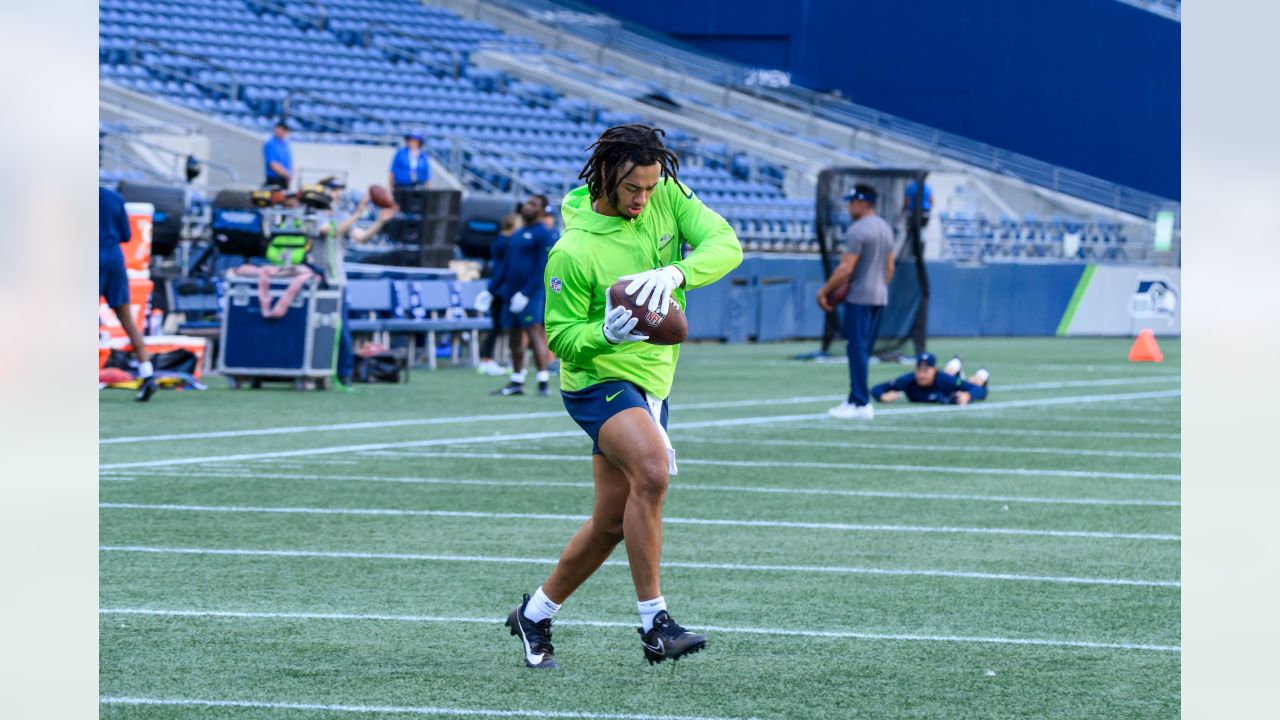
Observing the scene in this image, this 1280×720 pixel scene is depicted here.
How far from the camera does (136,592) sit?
24.5ft

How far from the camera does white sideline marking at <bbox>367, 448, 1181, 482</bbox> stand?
40.0 ft

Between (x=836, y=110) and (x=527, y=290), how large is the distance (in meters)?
28.3

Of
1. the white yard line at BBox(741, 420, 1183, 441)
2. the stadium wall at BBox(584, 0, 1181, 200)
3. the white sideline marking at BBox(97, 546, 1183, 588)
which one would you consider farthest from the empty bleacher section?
the white sideline marking at BBox(97, 546, 1183, 588)

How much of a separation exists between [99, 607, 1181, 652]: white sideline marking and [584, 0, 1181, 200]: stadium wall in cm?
3734

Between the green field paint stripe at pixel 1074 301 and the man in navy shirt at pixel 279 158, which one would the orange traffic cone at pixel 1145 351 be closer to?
the green field paint stripe at pixel 1074 301

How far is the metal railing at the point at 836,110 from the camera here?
142ft

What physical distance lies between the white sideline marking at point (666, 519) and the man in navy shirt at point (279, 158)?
14.5 metres

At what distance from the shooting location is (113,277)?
15.5 metres

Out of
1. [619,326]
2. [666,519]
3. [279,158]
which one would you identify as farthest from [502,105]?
Answer: [619,326]

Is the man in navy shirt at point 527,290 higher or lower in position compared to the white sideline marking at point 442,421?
higher

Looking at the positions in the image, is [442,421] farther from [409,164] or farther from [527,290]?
[409,164]

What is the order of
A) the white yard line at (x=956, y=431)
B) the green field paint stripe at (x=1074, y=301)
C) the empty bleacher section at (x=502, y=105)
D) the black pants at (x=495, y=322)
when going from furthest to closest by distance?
the green field paint stripe at (x=1074, y=301), the empty bleacher section at (x=502, y=105), the black pants at (x=495, y=322), the white yard line at (x=956, y=431)

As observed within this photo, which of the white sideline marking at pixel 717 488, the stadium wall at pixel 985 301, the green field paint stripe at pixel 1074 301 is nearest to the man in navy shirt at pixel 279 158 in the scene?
the stadium wall at pixel 985 301
